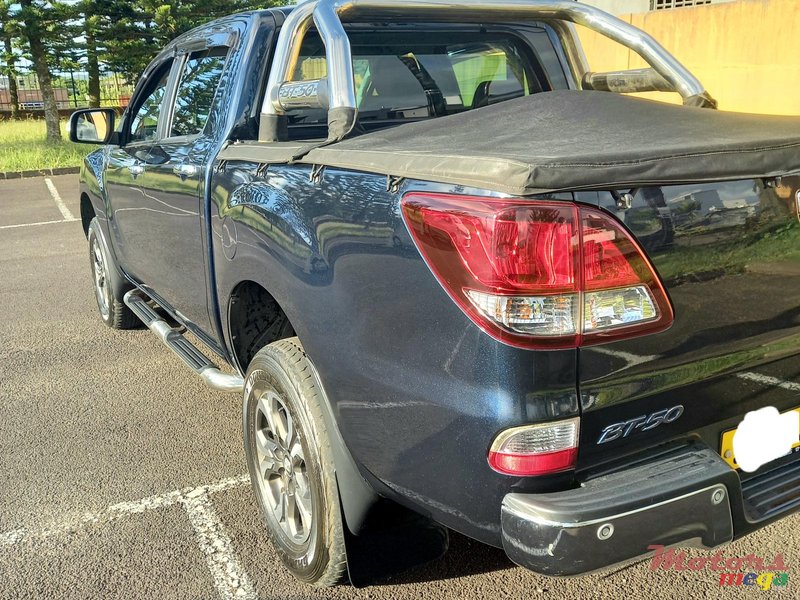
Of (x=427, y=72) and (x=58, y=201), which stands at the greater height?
(x=427, y=72)

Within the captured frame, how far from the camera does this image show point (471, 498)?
5.86ft

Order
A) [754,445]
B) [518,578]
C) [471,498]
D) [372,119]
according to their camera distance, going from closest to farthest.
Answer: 1. [471,498]
2. [754,445]
3. [518,578]
4. [372,119]

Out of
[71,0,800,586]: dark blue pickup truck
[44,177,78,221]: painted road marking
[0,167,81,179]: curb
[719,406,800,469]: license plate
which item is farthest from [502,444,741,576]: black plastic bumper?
[0,167,81,179]: curb

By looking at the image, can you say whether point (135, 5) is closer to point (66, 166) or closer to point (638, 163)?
point (66, 166)

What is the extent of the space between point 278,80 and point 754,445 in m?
2.03

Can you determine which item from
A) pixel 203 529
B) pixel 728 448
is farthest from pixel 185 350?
pixel 728 448

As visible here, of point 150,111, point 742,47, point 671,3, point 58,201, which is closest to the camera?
point 150,111

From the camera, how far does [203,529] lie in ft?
9.31

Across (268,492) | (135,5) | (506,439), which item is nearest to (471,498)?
(506,439)

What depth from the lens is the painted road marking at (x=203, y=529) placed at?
2539mm

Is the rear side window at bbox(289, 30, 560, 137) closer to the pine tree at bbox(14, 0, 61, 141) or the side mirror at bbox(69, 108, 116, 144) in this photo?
the side mirror at bbox(69, 108, 116, 144)

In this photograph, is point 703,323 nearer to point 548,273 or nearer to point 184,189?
point 548,273

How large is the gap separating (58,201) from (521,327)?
12.0 meters

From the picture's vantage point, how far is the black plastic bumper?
1.64 metres
